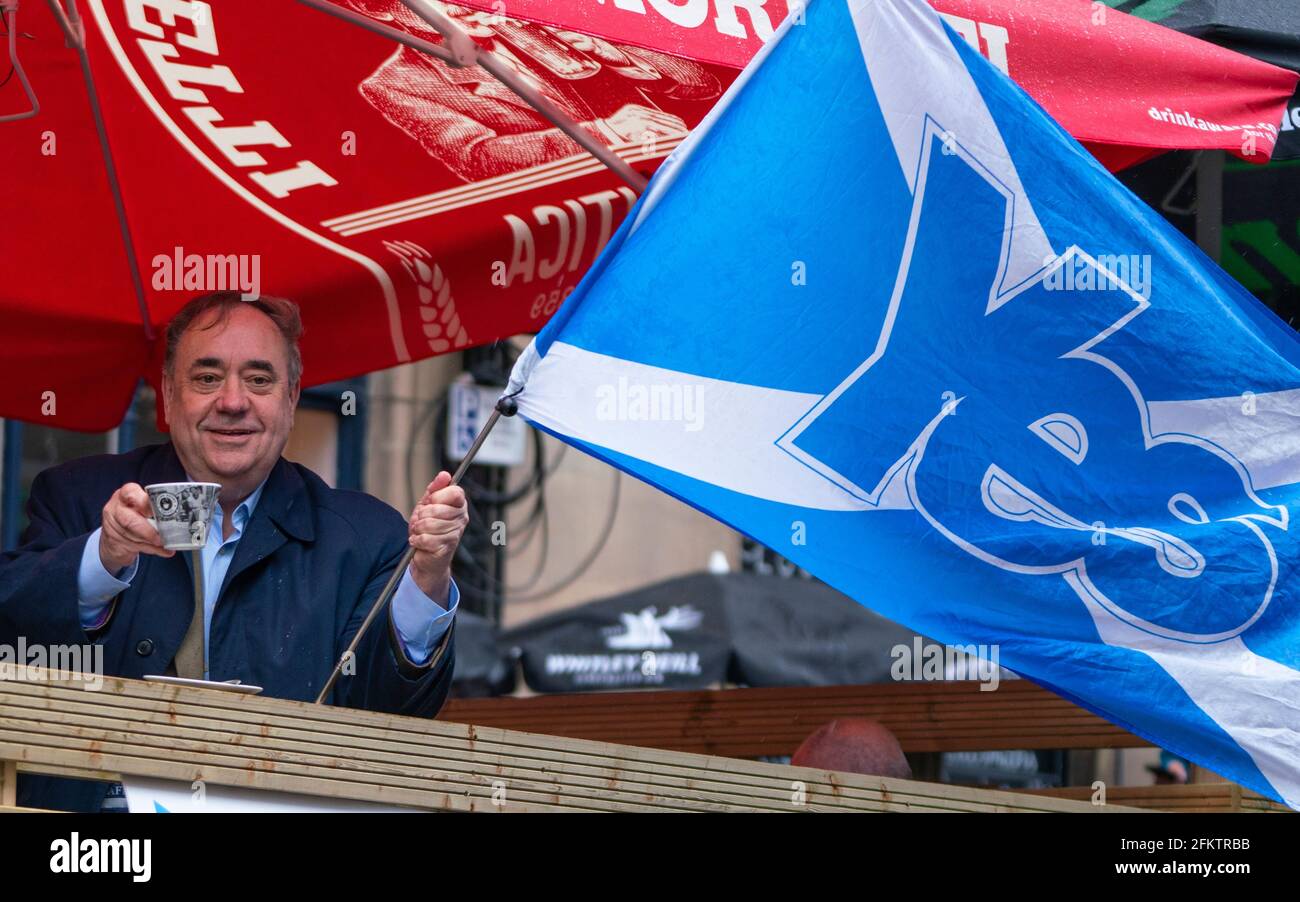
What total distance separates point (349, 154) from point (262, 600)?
141cm

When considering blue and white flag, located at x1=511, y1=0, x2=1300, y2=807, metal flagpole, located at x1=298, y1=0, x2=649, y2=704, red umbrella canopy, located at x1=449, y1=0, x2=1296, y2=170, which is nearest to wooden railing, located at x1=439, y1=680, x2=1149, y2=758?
blue and white flag, located at x1=511, y1=0, x2=1300, y2=807

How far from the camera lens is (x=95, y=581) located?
3176 millimetres

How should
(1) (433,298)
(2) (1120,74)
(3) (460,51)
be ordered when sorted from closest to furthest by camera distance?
(3) (460,51)
(2) (1120,74)
(1) (433,298)

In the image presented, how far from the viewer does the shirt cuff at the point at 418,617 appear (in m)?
3.36

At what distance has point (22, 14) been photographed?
13.2 ft

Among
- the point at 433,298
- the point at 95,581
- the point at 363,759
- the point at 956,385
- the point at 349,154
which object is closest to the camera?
the point at 363,759

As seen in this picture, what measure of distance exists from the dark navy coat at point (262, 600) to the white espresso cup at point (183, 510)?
45 centimetres

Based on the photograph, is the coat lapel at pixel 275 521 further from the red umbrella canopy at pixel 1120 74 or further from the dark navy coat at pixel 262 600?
the red umbrella canopy at pixel 1120 74

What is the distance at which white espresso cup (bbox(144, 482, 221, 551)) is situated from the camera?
2795mm

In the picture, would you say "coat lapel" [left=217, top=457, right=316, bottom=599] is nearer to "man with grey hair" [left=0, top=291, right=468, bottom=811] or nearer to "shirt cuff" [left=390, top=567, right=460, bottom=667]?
"man with grey hair" [left=0, top=291, right=468, bottom=811]

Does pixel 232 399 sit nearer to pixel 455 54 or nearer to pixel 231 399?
pixel 231 399

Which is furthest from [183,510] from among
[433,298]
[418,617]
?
[433,298]

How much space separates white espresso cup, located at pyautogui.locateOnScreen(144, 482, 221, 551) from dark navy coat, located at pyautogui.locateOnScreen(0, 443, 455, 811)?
0.45 meters
